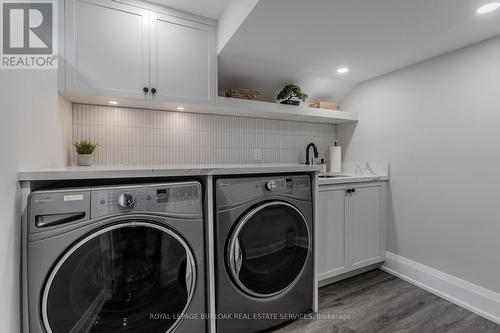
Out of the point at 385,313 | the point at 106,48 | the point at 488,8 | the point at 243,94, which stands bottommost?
the point at 385,313

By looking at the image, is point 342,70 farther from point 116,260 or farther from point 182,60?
point 116,260

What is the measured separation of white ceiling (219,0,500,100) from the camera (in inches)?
49.7

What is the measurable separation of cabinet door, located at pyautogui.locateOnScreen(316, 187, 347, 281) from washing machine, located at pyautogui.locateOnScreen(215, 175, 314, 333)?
30 centimetres

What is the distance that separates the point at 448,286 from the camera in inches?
70.8

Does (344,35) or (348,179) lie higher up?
(344,35)

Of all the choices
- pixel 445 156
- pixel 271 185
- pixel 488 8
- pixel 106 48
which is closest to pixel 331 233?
pixel 271 185

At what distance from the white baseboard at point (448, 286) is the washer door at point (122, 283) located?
196cm

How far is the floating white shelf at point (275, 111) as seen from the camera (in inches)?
74.7

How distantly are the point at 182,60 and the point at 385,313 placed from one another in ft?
7.57

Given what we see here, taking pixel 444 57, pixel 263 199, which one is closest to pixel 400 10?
pixel 444 57

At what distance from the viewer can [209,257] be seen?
126cm

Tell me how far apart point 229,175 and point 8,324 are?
108cm

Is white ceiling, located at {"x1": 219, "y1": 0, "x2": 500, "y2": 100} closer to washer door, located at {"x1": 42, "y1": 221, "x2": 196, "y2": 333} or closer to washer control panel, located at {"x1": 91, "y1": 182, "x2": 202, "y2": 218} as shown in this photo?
washer control panel, located at {"x1": 91, "y1": 182, "x2": 202, "y2": 218}

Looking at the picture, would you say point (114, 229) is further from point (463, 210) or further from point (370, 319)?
point (463, 210)
